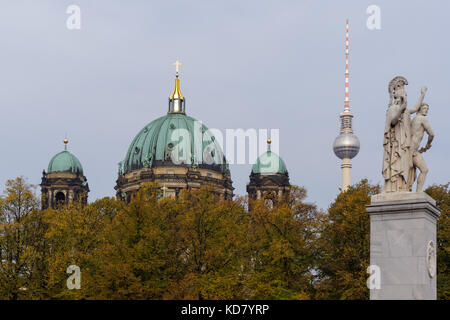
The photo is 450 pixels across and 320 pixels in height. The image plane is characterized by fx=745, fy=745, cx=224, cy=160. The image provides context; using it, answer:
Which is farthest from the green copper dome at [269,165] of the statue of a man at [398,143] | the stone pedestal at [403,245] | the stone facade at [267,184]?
the stone pedestal at [403,245]

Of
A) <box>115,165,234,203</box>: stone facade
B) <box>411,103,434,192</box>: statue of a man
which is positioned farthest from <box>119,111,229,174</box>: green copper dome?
<box>411,103,434,192</box>: statue of a man

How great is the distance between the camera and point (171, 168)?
147875mm

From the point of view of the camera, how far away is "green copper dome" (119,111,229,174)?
149625mm

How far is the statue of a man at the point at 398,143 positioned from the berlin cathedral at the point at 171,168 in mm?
116404

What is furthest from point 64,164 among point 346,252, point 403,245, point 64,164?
point 403,245

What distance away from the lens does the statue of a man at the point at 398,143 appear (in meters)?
27.1

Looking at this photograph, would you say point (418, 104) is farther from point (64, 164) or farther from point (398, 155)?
point (64, 164)

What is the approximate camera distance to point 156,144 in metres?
152

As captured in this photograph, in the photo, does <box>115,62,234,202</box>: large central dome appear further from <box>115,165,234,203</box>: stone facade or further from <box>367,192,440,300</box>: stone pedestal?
<box>367,192,440,300</box>: stone pedestal

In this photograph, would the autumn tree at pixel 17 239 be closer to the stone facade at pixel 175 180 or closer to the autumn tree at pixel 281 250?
the autumn tree at pixel 281 250

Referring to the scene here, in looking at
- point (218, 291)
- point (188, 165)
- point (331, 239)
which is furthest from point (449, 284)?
point (188, 165)

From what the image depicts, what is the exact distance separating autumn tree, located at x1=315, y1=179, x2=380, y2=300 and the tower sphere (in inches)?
4726

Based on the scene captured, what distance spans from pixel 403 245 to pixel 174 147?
412ft
